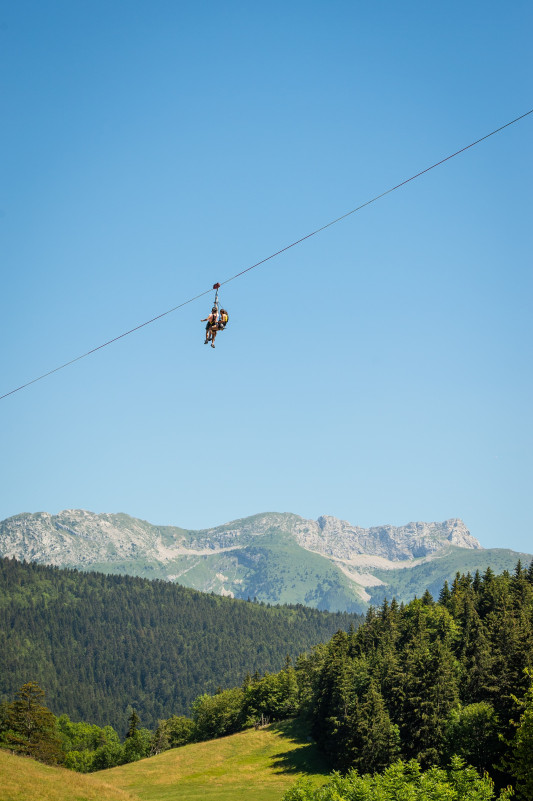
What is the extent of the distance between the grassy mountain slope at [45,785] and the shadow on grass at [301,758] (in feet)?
125

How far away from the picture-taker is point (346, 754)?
90.9 metres

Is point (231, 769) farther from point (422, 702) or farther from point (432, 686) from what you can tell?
point (432, 686)

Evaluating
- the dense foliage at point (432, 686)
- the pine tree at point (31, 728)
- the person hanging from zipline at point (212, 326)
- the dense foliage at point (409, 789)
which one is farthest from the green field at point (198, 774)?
the person hanging from zipline at point (212, 326)

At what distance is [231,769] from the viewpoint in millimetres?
110500

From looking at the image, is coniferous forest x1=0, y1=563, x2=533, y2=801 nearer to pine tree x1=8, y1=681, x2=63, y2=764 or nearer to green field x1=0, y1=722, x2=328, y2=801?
pine tree x1=8, y1=681, x2=63, y2=764

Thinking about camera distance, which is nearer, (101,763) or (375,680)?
(375,680)

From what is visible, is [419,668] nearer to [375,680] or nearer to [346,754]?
[375,680]

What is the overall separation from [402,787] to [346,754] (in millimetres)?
35864

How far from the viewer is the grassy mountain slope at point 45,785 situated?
59.4 m

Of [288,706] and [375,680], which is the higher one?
[375,680]

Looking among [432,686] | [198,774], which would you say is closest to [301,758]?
[198,774]

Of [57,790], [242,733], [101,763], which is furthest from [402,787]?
[101,763]

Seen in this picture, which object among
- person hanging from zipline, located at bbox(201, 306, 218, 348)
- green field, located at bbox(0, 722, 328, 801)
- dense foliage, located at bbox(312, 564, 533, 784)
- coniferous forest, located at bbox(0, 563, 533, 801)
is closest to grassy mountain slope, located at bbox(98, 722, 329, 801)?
green field, located at bbox(0, 722, 328, 801)

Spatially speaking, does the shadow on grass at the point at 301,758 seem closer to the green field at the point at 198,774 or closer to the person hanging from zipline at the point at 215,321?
the green field at the point at 198,774
